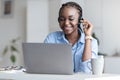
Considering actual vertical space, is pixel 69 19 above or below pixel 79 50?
above

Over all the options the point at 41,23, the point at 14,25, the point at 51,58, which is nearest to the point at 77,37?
the point at 51,58

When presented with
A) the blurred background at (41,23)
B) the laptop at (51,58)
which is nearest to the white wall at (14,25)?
the blurred background at (41,23)

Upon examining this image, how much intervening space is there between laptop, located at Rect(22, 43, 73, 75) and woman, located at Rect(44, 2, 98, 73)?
0.32 meters

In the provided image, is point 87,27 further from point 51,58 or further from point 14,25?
point 14,25

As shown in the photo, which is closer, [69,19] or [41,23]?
[69,19]

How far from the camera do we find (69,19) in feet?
6.98

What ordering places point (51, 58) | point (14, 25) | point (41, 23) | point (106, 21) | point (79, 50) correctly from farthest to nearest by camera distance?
point (14, 25), point (41, 23), point (106, 21), point (79, 50), point (51, 58)

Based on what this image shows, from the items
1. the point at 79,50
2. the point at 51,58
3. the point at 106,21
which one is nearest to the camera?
the point at 51,58

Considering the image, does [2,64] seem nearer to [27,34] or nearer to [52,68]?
[27,34]

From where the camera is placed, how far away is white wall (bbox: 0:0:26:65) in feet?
17.9

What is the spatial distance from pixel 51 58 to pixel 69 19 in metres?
0.53

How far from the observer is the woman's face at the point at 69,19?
2.11m

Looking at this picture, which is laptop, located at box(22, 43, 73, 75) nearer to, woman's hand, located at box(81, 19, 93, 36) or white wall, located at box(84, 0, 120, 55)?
woman's hand, located at box(81, 19, 93, 36)

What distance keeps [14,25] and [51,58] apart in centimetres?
394
